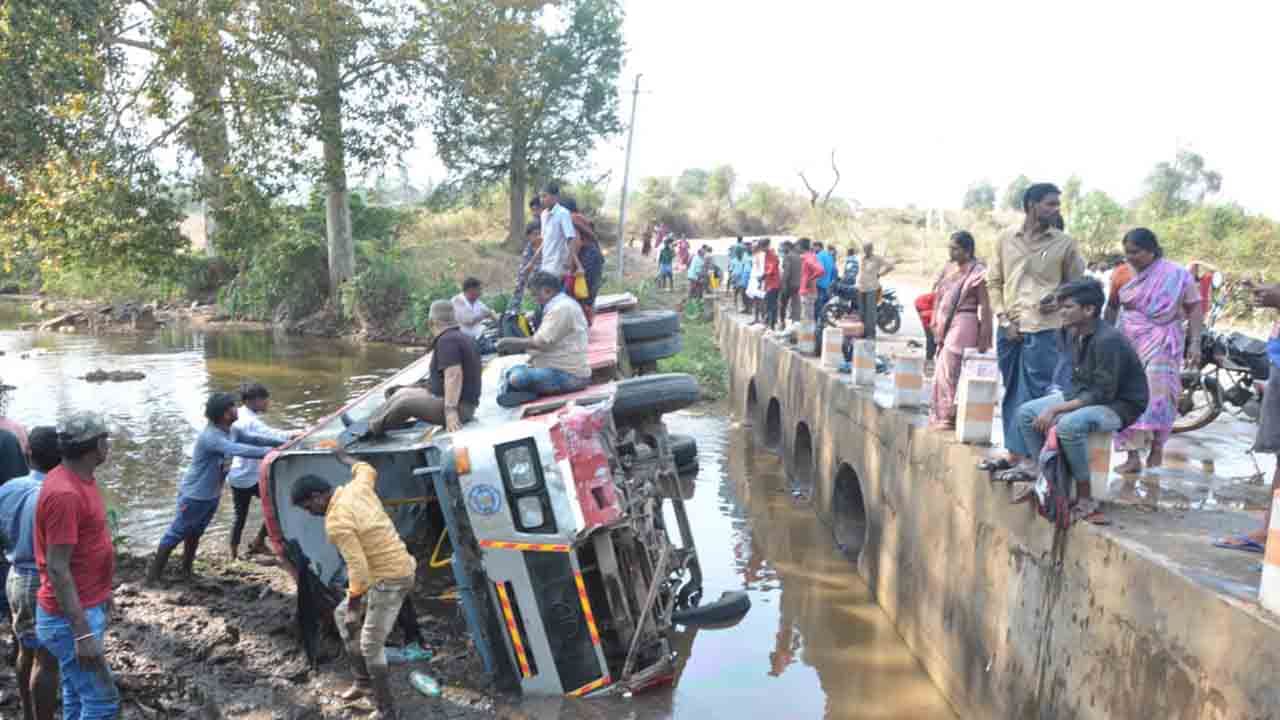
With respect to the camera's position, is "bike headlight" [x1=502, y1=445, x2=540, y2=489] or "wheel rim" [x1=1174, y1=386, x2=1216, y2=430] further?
"wheel rim" [x1=1174, y1=386, x2=1216, y2=430]

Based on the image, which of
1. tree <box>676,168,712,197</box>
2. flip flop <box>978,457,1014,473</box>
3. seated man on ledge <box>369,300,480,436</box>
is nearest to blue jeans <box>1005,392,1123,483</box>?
flip flop <box>978,457,1014,473</box>

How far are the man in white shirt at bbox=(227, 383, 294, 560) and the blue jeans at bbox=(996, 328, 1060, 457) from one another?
214 inches

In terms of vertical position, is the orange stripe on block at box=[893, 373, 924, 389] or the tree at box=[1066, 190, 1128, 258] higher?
the tree at box=[1066, 190, 1128, 258]

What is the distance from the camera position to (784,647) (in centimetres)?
792

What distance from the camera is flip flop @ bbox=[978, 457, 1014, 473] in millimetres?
5809

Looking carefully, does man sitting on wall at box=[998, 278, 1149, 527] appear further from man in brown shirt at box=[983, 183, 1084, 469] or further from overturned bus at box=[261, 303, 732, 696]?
overturned bus at box=[261, 303, 732, 696]

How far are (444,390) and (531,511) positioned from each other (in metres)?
1.54

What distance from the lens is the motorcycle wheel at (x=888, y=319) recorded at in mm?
20031

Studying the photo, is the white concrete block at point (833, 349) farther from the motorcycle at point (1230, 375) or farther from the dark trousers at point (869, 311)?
the motorcycle at point (1230, 375)

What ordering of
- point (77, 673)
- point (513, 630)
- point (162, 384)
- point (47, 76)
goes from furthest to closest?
1. point (162, 384)
2. point (47, 76)
3. point (513, 630)
4. point (77, 673)

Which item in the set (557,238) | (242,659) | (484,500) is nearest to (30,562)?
(242,659)

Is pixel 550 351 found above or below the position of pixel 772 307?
above

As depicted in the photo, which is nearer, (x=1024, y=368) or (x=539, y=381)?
(x=1024, y=368)

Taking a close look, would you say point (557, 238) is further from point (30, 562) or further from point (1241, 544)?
Result: point (1241, 544)
